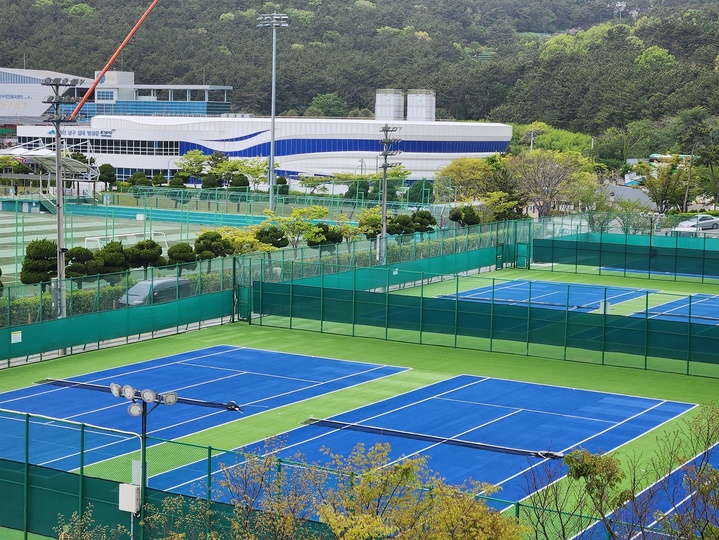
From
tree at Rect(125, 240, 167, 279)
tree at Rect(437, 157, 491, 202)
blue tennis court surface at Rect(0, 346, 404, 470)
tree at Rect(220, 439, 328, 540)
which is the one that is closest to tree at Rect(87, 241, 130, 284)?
tree at Rect(125, 240, 167, 279)

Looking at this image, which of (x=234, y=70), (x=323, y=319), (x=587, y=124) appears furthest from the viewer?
(x=234, y=70)

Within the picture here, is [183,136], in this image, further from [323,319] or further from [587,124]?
[323,319]

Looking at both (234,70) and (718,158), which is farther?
(234,70)

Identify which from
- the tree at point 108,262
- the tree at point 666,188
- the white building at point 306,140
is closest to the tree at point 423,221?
the tree at point 108,262

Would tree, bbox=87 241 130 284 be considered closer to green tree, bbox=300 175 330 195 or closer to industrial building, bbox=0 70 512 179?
green tree, bbox=300 175 330 195

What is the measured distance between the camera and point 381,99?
114062mm

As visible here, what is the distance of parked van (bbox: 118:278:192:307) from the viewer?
39188mm

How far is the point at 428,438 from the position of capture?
89.5 feet

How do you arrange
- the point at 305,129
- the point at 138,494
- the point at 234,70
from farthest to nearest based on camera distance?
the point at 234,70, the point at 305,129, the point at 138,494

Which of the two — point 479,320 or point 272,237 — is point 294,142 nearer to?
point 272,237

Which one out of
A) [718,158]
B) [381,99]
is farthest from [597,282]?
[381,99]

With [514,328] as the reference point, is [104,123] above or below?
above

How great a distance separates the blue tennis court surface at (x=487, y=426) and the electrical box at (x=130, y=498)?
76.3 inches

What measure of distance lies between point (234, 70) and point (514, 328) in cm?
15250
